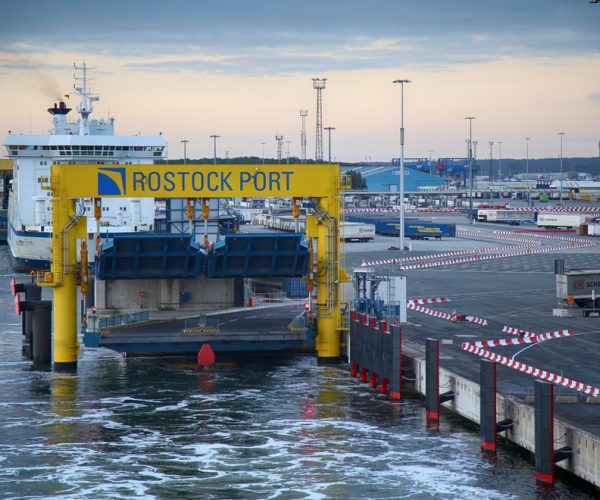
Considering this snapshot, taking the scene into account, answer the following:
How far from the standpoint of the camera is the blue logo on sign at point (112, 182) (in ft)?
160

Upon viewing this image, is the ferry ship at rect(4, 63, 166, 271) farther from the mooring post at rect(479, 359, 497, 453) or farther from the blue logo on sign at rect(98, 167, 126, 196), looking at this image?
the mooring post at rect(479, 359, 497, 453)

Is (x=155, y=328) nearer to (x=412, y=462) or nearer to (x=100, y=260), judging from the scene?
(x=100, y=260)

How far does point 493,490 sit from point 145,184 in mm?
23164

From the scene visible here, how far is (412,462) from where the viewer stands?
→ 35.8m

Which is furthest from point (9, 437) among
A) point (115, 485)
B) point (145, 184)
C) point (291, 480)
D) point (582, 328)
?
point (582, 328)

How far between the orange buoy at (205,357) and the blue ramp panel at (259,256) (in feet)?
11.4

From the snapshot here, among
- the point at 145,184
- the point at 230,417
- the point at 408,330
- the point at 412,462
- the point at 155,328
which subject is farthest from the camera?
the point at 408,330

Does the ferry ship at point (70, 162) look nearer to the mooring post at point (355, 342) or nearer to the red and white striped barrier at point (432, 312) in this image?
the red and white striped barrier at point (432, 312)

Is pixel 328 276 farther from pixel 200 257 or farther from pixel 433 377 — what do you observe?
pixel 433 377

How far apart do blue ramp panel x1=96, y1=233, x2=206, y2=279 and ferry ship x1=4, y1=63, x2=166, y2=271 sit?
151 feet

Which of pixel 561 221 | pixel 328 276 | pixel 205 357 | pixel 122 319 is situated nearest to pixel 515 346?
pixel 328 276

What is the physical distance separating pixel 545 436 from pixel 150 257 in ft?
79.8

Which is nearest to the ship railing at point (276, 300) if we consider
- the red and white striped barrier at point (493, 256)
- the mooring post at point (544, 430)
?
the red and white striped barrier at point (493, 256)

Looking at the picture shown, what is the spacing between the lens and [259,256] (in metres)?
51.6
